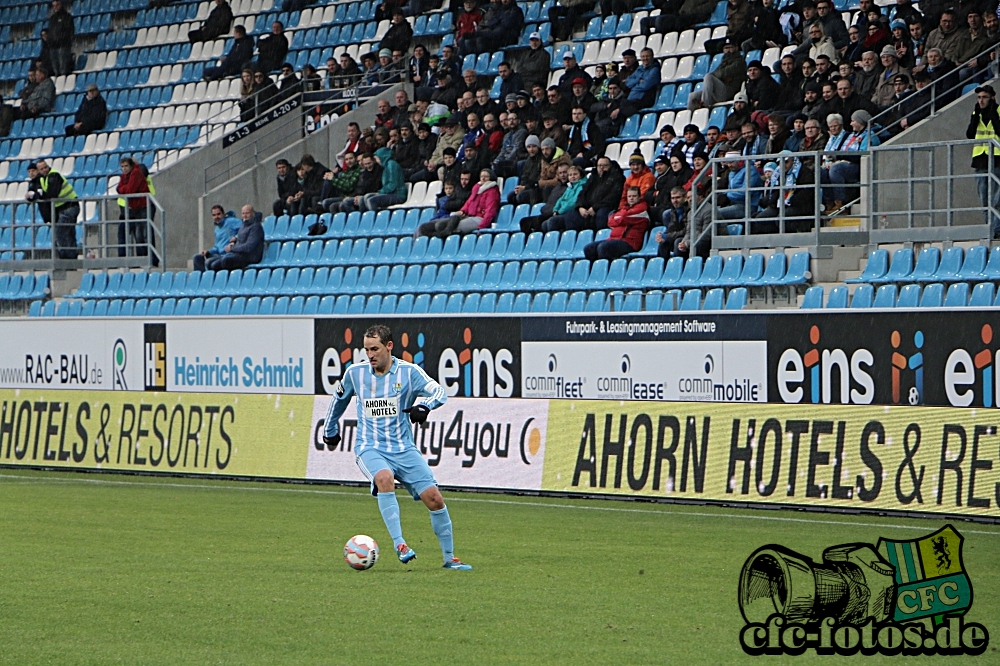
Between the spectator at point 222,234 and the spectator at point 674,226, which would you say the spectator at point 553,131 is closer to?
the spectator at point 674,226

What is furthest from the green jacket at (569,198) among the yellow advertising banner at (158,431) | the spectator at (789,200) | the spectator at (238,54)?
the spectator at (238,54)

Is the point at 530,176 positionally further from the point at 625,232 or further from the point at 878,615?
the point at 878,615

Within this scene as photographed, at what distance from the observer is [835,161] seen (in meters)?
19.4

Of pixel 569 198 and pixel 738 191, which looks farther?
pixel 569 198

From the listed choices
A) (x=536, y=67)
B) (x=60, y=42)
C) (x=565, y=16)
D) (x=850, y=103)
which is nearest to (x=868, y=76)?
(x=850, y=103)

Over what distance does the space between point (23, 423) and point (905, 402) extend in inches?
501

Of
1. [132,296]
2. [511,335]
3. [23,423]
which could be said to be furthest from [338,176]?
[511,335]

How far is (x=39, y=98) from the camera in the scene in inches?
1367

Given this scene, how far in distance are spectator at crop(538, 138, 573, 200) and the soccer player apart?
11.3 meters

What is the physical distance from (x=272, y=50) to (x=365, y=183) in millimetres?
6385

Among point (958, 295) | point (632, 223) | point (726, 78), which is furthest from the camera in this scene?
point (726, 78)

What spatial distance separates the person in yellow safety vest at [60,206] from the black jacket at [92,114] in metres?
4.94

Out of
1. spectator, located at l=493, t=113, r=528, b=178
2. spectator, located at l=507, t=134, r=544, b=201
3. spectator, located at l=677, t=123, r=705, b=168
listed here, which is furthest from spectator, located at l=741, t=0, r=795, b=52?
spectator, located at l=493, t=113, r=528, b=178

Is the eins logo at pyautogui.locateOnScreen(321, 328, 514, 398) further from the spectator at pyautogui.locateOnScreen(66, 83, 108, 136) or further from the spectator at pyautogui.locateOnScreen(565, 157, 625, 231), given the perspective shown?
the spectator at pyautogui.locateOnScreen(66, 83, 108, 136)
